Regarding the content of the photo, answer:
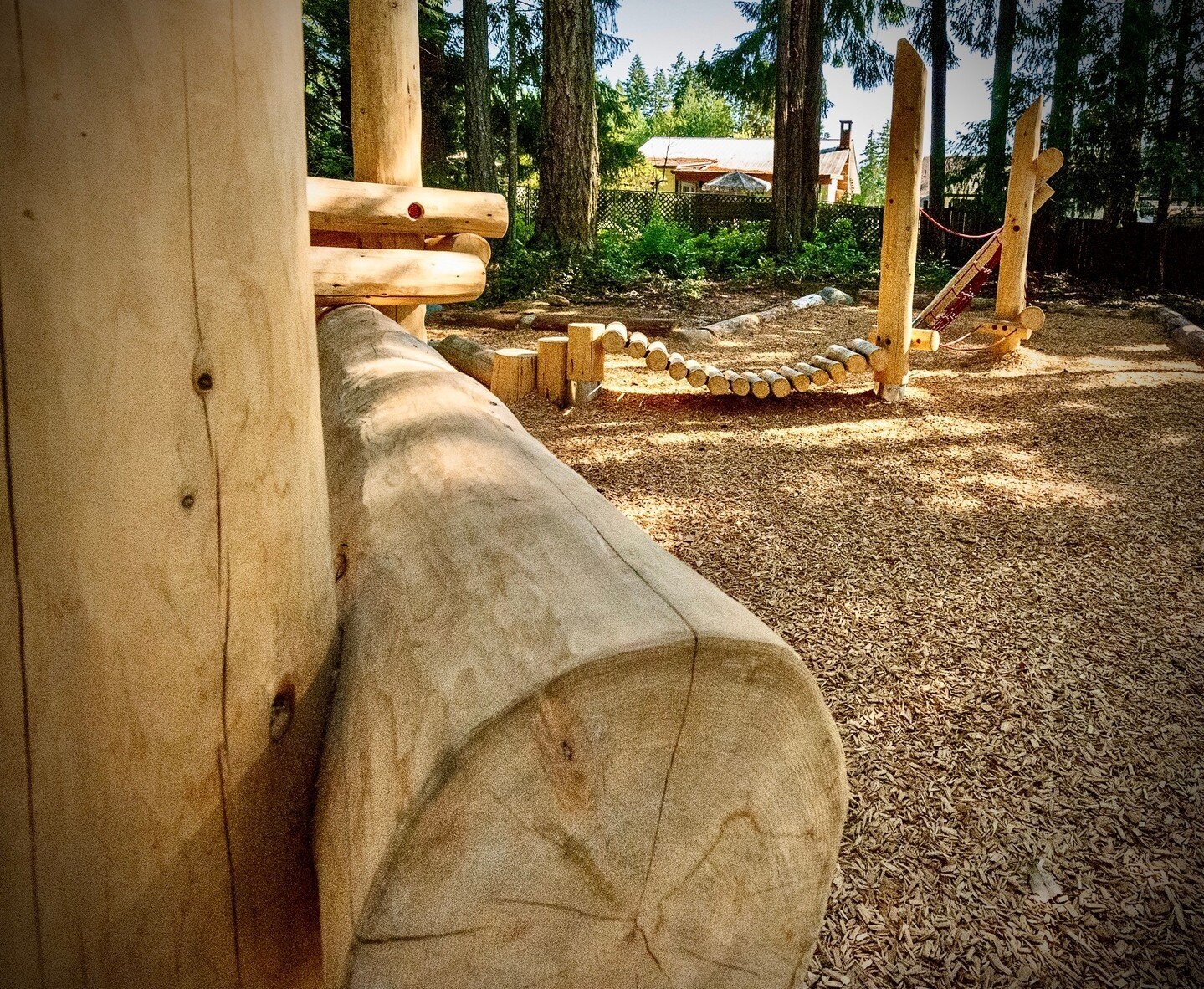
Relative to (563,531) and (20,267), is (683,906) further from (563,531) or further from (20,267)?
(20,267)

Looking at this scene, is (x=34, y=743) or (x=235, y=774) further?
(x=235, y=774)

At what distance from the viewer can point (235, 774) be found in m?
1.05

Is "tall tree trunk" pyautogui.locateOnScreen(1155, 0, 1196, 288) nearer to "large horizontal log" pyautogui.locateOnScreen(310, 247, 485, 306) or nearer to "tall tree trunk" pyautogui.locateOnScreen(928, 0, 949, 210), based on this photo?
"tall tree trunk" pyautogui.locateOnScreen(928, 0, 949, 210)

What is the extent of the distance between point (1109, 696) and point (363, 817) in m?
2.46

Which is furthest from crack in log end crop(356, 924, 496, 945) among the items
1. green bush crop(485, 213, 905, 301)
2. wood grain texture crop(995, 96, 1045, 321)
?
green bush crop(485, 213, 905, 301)

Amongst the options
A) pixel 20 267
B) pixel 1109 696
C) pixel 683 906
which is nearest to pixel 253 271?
pixel 20 267

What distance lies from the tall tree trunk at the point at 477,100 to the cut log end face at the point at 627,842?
12.8 metres

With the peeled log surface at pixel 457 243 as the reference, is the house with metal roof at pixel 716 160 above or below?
above

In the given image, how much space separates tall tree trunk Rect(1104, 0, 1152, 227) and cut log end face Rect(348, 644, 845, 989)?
50.4 ft

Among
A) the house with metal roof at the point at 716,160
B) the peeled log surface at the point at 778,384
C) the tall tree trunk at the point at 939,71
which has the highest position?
the house with metal roof at the point at 716,160

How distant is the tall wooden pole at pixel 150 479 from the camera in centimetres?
83

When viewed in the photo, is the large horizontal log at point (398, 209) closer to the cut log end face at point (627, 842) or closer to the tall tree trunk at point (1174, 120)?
the cut log end face at point (627, 842)

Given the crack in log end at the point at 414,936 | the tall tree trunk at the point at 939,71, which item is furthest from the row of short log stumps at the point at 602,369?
the tall tree trunk at the point at 939,71

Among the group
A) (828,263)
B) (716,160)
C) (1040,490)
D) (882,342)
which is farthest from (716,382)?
(716,160)
